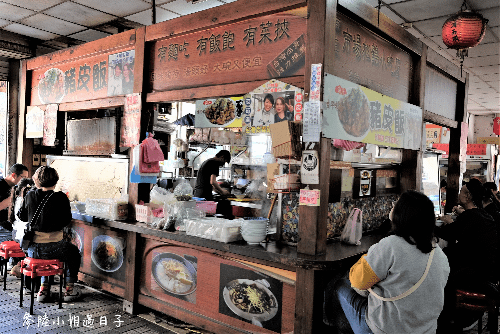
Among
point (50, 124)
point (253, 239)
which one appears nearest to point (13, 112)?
point (50, 124)

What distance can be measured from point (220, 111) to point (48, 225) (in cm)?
306

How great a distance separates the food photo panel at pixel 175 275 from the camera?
451 centimetres

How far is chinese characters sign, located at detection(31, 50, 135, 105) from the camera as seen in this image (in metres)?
5.63

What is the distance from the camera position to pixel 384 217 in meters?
Result: 5.50

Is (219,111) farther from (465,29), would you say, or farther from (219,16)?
(465,29)

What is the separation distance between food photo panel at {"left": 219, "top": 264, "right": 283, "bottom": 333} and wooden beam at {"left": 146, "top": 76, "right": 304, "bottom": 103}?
1.97 m

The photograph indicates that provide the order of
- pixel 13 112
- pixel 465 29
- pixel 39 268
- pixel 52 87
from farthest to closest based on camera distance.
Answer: pixel 13 112
pixel 52 87
pixel 465 29
pixel 39 268

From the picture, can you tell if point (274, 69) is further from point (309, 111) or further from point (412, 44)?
point (412, 44)

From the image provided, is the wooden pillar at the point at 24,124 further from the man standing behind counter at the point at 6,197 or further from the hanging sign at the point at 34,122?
the man standing behind counter at the point at 6,197

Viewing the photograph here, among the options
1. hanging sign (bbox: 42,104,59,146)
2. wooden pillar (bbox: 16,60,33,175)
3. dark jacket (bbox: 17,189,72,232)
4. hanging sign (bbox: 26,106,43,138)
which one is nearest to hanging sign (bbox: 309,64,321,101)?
dark jacket (bbox: 17,189,72,232)

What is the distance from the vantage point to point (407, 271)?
2764 millimetres

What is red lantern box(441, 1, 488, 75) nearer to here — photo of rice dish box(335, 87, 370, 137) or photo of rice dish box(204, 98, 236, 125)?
photo of rice dish box(335, 87, 370, 137)

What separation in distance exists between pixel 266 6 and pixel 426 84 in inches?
126

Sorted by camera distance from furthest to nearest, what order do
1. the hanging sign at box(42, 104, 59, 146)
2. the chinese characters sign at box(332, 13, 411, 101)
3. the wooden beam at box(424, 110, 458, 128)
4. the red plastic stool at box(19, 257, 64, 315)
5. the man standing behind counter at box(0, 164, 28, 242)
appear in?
→ 1. the hanging sign at box(42, 104, 59, 146)
2. the man standing behind counter at box(0, 164, 28, 242)
3. the wooden beam at box(424, 110, 458, 128)
4. the red plastic stool at box(19, 257, 64, 315)
5. the chinese characters sign at box(332, 13, 411, 101)
